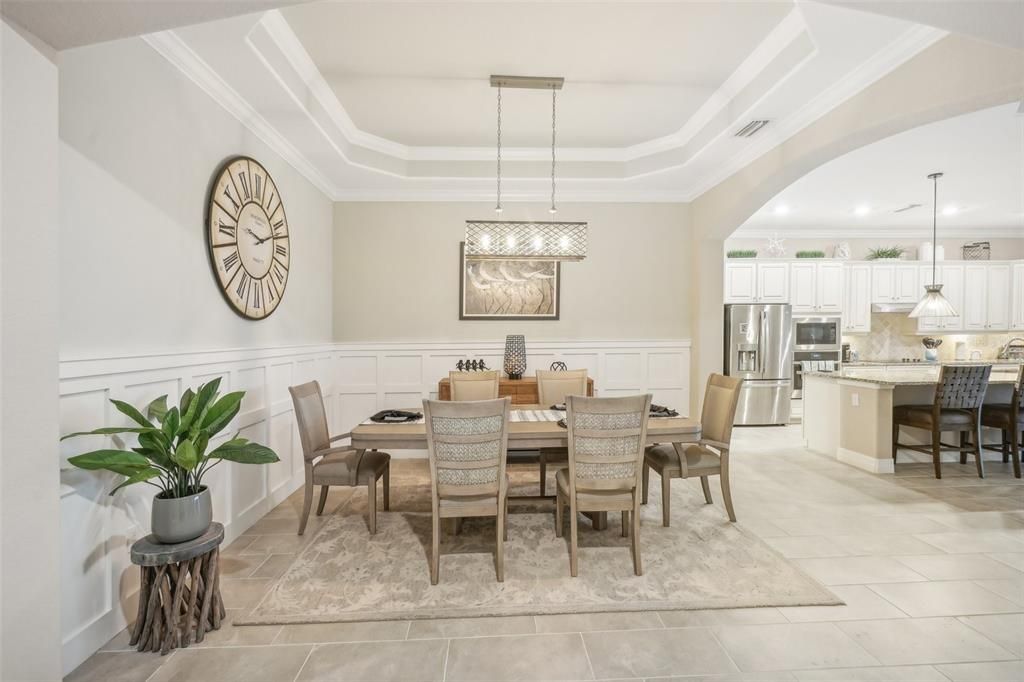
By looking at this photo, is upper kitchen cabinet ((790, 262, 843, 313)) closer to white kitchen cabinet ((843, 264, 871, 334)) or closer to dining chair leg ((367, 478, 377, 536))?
white kitchen cabinet ((843, 264, 871, 334))

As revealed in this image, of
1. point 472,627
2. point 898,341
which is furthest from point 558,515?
point 898,341

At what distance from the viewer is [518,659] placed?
6.37ft

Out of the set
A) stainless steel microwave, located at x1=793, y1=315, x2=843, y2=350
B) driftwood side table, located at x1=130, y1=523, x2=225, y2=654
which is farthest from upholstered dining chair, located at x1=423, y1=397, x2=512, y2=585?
stainless steel microwave, located at x1=793, y1=315, x2=843, y2=350

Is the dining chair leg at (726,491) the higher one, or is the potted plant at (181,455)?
the potted plant at (181,455)

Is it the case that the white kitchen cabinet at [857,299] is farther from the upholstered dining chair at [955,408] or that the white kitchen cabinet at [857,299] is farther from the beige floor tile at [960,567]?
the beige floor tile at [960,567]

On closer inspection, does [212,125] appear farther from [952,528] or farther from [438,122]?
[952,528]

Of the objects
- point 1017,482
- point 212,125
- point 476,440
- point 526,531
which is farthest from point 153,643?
point 1017,482

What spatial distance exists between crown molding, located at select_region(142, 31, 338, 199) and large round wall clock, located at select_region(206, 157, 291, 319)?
10.8 inches

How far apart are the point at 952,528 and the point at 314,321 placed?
5294 millimetres

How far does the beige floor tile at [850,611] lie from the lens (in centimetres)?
221

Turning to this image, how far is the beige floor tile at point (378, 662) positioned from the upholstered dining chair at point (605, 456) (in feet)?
3.00

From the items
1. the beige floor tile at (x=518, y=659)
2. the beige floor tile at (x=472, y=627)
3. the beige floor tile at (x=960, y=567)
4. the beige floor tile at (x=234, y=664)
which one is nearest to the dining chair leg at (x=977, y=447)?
the beige floor tile at (x=960, y=567)

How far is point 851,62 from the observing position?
8.79 ft

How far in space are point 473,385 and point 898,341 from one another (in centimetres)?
721
